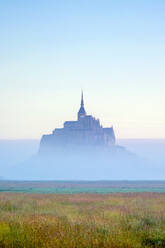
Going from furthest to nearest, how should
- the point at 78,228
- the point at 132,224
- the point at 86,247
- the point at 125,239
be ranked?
the point at 132,224 → the point at 78,228 → the point at 125,239 → the point at 86,247

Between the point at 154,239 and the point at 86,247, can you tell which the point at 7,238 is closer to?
the point at 86,247

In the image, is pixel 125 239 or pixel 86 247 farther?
pixel 125 239

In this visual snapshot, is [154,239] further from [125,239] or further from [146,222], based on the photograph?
[146,222]

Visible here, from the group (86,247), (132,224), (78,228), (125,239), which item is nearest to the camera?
(86,247)

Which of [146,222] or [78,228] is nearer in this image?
[78,228]

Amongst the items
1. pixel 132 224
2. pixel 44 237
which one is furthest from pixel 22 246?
pixel 132 224

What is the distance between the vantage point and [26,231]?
1001 cm

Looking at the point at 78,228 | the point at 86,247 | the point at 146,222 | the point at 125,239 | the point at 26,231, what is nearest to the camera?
the point at 86,247

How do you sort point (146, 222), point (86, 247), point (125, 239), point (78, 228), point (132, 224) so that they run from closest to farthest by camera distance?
point (86, 247) → point (125, 239) → point (78, 228) → point (132, 224) → point (146, 222)

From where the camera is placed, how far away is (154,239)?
974 cm

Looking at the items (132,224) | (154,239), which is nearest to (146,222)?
(132,224)

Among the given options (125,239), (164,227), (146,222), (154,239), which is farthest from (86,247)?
(146,222)

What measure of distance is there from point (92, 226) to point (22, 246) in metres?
3.33

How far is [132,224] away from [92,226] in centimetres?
163
